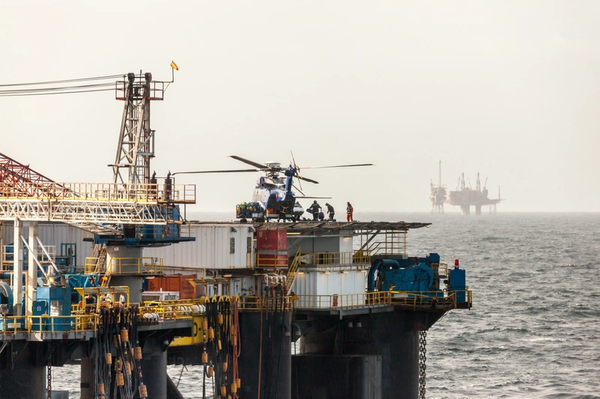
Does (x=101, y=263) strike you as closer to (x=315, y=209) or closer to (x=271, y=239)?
(x=271, y=239)

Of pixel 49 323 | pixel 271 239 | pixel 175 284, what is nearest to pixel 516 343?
pixel 271 239

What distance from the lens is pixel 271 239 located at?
2314 inches

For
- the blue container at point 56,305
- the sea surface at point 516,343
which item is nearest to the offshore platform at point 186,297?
the blue container at point 56,305

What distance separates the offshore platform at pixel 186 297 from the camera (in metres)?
49.2

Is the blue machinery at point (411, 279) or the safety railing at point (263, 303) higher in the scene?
the blue machinery at point (411, 279)

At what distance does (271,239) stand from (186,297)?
5057 millimetres

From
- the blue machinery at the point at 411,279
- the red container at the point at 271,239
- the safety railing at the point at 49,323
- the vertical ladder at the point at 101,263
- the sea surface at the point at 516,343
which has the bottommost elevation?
the sea surface at the point at 516,343

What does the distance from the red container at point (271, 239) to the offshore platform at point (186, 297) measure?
0.19 feet

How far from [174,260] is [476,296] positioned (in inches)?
3063

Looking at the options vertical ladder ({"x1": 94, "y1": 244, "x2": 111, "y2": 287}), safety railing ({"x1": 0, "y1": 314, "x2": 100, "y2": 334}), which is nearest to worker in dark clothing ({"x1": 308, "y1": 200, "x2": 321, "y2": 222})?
vertical ladder ({"x1": 94, "y1": 244, "x2": 111, "y2": 287})

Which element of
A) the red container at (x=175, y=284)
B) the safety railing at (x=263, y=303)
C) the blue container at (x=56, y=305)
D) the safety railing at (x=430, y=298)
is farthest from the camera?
the safety railing at (x=430, y=298)

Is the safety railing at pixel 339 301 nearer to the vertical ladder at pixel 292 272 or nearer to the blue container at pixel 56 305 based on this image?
the vertical ladder at pixel 292 272

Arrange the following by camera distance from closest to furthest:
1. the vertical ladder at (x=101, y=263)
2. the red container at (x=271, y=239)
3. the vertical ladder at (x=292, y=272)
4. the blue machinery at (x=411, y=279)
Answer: the vertical ladder at (x=101, y=263), the red container at (x=271, y=239), the vertical ladder at (x=292, y=272), the blue machinery at (x=411, y=279)

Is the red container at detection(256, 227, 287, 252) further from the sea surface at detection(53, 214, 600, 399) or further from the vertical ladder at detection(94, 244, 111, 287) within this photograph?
the sea surface at detection(53, 214, 600, 399)
